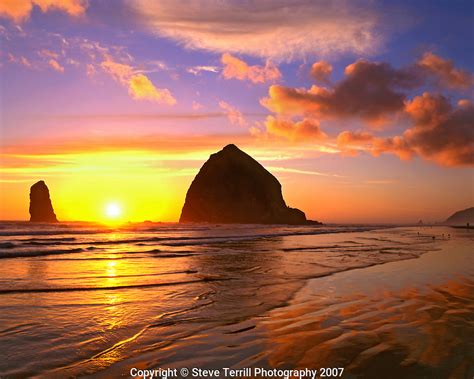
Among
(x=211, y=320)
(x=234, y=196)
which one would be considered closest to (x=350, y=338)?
(x=211, y=320)

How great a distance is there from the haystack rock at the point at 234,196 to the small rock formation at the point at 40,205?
64.4 meters

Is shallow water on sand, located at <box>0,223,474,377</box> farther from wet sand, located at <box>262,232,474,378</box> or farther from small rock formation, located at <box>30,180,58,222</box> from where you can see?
small rock formation, located at <box>30,180,58,222</box>

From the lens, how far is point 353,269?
14750 millimetres

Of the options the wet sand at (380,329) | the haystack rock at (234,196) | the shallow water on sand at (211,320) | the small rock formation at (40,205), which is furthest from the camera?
the small rock formation at (40,205)

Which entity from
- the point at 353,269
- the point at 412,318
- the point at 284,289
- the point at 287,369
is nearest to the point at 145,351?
the point at 287,369

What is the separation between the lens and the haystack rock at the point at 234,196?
148 m

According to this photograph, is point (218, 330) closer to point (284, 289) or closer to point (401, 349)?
point (401, 349)

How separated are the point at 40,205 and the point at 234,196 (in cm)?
9265

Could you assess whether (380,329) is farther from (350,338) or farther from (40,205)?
(40,205)

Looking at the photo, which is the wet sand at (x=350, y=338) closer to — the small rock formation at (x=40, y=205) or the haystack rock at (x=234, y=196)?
the haystack rock at (x=234, y=196)

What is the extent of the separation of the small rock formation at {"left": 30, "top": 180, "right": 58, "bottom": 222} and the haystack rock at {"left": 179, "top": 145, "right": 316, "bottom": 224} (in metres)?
64.4

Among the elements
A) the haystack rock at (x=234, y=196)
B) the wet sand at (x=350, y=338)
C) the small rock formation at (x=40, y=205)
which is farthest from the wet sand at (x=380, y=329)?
the small rock formation at (x=40, y=205)

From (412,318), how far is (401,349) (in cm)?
211

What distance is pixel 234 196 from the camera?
15100 centimetres
